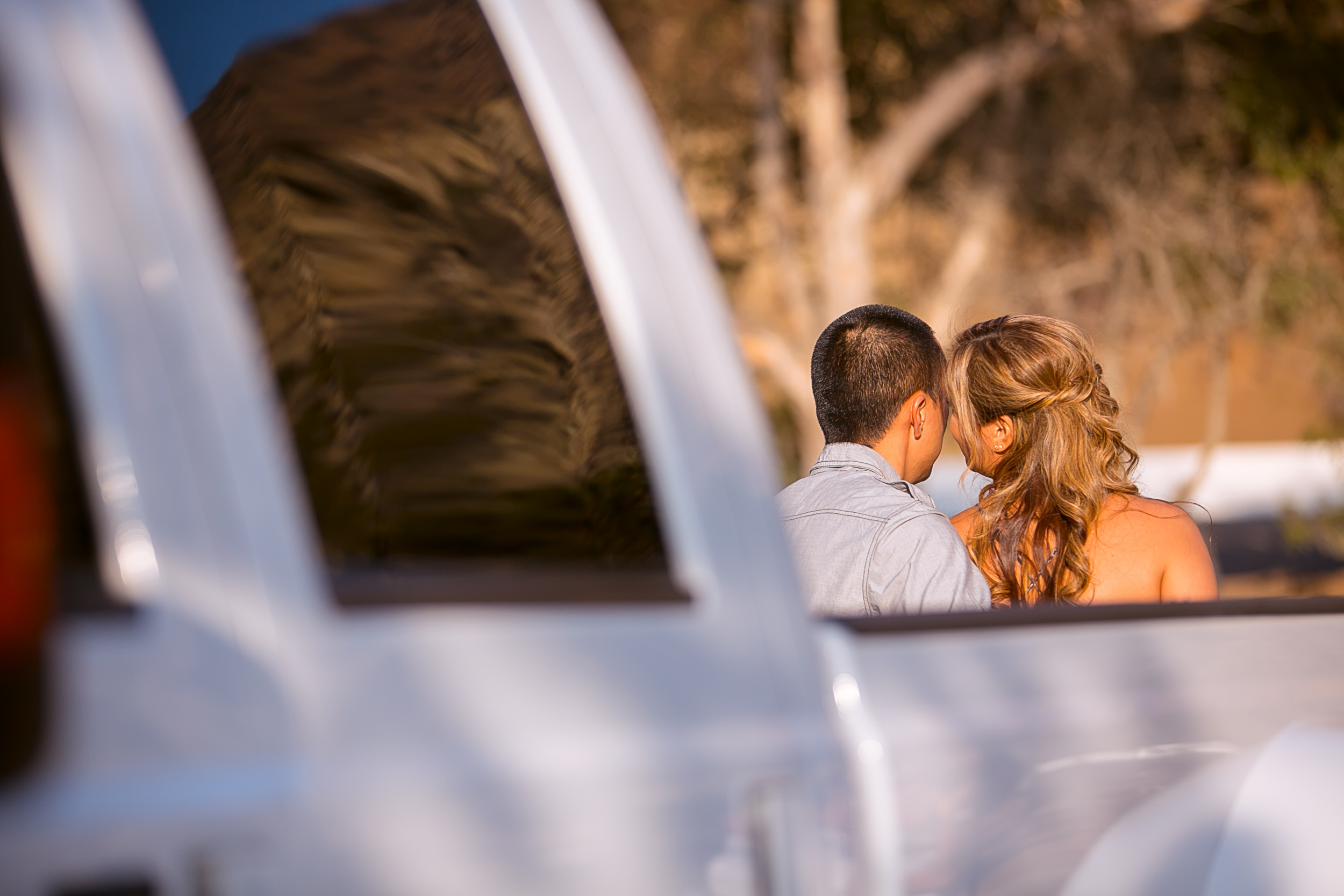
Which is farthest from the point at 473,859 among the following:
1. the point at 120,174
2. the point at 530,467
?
the point at 120,174

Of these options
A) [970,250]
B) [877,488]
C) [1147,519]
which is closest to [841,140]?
Answer: [970,250]

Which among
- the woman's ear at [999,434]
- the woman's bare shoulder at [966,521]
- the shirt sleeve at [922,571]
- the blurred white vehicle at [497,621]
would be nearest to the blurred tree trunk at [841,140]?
the woman's bare shoulder at [966,521]

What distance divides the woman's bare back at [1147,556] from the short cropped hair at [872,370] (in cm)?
50

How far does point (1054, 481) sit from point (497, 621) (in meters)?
1.64

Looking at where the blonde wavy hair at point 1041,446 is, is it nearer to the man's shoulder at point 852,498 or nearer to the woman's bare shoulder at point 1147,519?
the woman's bare shoulder at point 1147,519

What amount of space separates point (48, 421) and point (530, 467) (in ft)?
1.80

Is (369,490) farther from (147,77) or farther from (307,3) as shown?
(307,3)

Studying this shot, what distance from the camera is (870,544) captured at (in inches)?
85.8

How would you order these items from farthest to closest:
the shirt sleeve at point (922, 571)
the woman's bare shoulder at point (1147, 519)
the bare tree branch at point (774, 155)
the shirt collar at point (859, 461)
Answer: the bare tree branch at point (774, 155) < the woman's bare shoulder at point (1147, 519) < the shirt collar at point (859, 461) < the shirt sleeve at point (922, 571)

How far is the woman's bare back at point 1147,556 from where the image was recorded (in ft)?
8.22

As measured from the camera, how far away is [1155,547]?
8.35 ft

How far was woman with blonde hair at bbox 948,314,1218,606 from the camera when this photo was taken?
255 cm

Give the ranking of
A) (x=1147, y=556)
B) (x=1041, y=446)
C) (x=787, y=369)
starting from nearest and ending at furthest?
(x=1147, y=556)
(x=1041, y=446)
(x=787, y=369)

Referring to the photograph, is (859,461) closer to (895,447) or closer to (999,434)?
(895,447)
